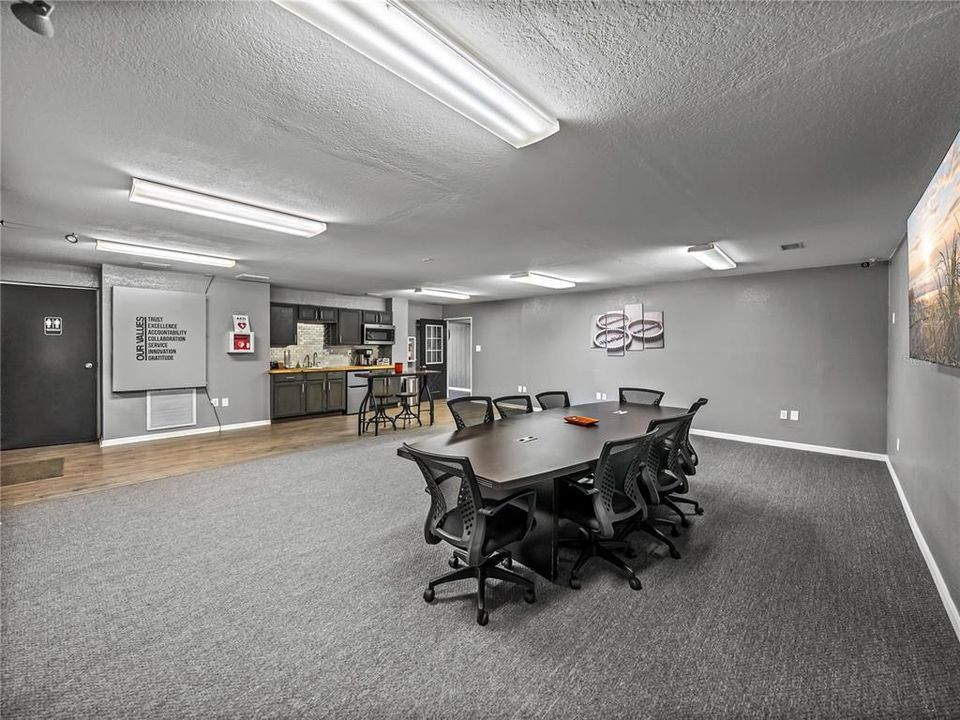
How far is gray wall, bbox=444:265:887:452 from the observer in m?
5.28

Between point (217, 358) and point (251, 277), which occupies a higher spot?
point (251, 277)

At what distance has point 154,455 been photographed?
532cm

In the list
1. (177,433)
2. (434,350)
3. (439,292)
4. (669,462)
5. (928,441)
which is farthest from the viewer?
(434,350)

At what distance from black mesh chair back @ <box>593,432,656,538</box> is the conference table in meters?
0.11

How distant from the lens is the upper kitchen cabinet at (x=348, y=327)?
339 inches

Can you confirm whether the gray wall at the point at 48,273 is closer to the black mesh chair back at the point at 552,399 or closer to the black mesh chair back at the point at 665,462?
the black mesh chair back at the point at 552,399

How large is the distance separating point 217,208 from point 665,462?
3871mm

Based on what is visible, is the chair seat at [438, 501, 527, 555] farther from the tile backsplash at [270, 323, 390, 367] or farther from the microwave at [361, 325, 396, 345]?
the microwave at [361, 325, 396, 345]

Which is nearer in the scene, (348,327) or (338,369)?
(338,369)

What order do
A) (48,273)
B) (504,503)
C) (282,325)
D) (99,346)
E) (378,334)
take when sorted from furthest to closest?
(378,334) < (282,325) < (99,346) < (48,273) < (504,503)

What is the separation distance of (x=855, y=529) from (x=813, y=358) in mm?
3211

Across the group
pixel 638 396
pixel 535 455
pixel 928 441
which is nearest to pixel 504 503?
pixel 535 455

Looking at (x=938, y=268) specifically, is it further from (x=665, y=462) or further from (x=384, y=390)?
(x=384, y=390)

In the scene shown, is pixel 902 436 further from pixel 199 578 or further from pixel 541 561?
pixel 199 578
